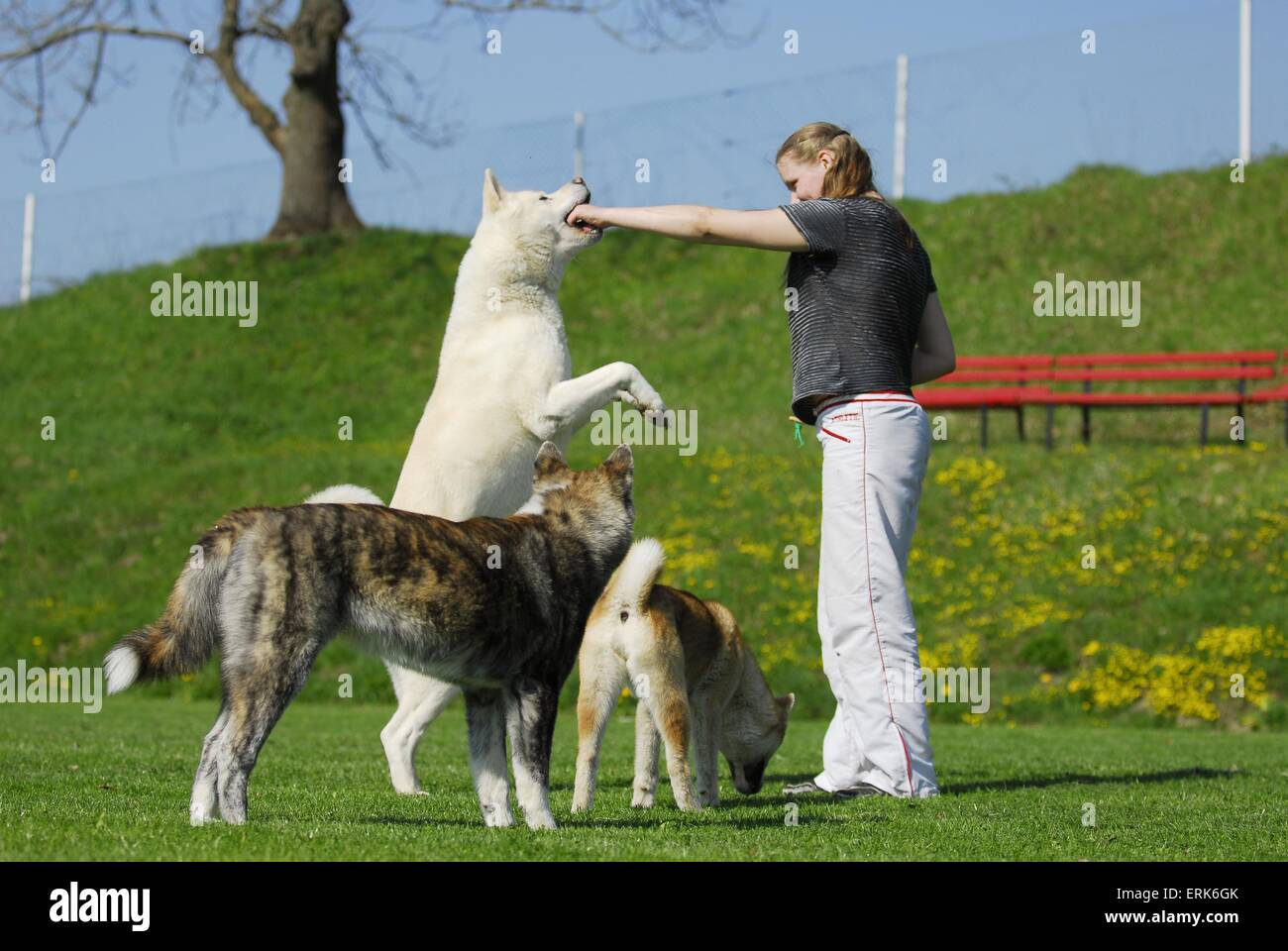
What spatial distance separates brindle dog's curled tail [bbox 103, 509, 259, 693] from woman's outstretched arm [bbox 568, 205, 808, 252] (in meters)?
2.09

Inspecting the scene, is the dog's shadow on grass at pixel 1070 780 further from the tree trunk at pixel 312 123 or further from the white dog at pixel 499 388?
the tree trunk at pixel 312 123

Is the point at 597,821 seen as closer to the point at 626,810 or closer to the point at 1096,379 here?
the point at 626,810

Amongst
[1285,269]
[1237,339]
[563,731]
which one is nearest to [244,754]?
[563,731]

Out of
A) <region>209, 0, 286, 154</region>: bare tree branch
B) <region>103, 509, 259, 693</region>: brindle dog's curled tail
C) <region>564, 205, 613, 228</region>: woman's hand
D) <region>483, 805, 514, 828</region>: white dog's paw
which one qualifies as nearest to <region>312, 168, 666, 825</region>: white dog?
<region>564, 205, 613, 228</region>: woman's hand

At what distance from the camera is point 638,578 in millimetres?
6789

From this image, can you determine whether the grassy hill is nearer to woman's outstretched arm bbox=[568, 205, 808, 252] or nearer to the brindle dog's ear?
Result: woman's outstretched arm bbox=[568, 205, 808, 252]

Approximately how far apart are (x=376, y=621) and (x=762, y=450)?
1459 centimetres

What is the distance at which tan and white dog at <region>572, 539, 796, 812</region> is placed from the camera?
259 inches

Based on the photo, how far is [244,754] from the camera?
504 centimetres

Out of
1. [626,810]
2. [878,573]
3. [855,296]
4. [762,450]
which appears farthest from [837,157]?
[762,450]

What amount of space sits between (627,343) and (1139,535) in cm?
1144

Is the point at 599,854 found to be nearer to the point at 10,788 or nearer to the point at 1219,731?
the point at 10,788

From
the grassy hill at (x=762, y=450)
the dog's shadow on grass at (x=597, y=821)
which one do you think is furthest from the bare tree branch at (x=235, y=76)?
the dog's shadow on grass at (x=597, y=821)

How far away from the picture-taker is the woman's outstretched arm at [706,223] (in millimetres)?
6105
